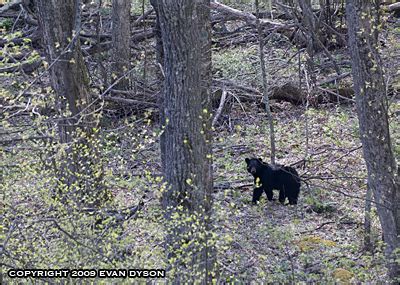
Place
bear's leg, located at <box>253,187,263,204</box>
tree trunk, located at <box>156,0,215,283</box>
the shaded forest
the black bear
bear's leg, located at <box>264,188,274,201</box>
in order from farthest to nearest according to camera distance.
A: 1. bear's leg, located at <box>264,188,274,201</box>
2. bear's leg, located at <box>253,187,263,204</box>
3. the black bear
4. tree trunk, located at <box>156,0,215,283</box>
5. the shaded forest

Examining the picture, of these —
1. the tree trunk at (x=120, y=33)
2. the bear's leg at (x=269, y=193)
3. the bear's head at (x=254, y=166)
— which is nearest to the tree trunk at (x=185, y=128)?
the bear's head at (x=254, y=166)

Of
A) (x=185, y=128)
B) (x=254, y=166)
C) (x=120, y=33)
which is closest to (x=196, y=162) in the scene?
(x=185, y=128)

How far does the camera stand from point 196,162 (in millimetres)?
7480

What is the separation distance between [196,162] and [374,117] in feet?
7.68

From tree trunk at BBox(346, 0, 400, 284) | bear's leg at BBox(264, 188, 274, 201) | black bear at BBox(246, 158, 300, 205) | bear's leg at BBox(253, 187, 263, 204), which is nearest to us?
tree trunk at BBox(346, 0, 400, 284)

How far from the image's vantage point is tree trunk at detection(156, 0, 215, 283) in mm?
7238

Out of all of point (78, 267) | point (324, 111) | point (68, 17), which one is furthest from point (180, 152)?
point (324, 111)

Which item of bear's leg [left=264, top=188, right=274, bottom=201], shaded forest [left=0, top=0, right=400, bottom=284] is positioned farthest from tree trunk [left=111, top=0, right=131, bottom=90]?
bear's leg [left=264, top=188, right=274, bottom=201]

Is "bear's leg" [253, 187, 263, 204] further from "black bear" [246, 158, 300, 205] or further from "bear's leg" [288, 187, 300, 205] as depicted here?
"bear's leg" [288, 187, 300, 205]

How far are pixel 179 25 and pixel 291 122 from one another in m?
7.56

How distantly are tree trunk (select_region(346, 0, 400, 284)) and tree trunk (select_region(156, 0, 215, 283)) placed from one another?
6.46ft

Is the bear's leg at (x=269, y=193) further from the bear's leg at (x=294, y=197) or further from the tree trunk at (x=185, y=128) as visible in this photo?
the tree trunk at (x=185, y=128)

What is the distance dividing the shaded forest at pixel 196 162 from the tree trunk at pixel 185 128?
18 millimetres

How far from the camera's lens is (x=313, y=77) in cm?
1423
